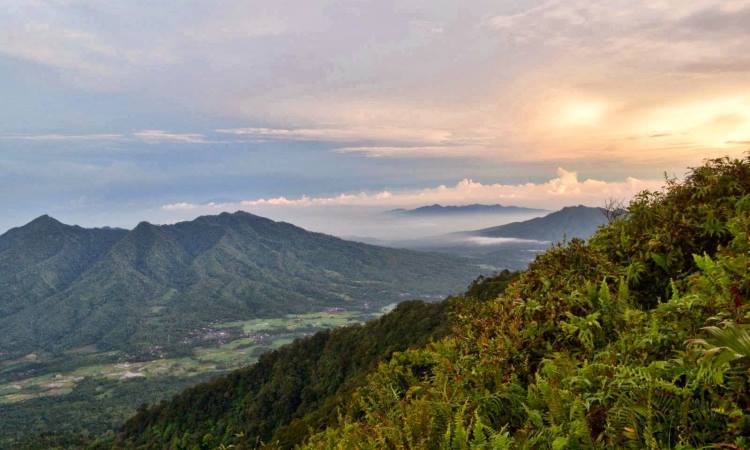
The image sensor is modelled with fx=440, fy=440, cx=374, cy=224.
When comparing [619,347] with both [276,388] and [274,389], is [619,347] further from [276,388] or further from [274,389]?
[276,388]

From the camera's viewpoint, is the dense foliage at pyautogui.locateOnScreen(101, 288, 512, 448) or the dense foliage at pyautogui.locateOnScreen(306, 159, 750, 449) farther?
the dense foliage at pyautogui.locateOnScreen(101, 288, 512, 448)

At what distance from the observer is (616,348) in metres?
4.83

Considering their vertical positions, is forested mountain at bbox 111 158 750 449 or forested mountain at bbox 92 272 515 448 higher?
forested mountain at bbox 111 158 750 449

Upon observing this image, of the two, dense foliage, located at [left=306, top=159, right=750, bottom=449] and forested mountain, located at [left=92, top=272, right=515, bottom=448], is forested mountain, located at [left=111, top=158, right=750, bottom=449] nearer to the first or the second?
dense foliage, located at [left=306, top=159, right=750, bottom=449]

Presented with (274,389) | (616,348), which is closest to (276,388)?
(274,389)

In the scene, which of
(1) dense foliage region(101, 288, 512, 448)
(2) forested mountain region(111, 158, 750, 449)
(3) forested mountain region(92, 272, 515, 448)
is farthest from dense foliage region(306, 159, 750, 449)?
(3) forested mountain region(92, 272, 515, 448)

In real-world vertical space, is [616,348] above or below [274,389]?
above

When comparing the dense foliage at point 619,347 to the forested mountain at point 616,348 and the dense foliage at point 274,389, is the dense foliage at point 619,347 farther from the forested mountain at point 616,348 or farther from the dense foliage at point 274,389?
the dense foliage at point 274,389

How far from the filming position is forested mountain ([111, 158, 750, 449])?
340 centimetres

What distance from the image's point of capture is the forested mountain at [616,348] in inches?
134

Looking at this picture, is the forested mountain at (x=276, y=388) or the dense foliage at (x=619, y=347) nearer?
the dense foliage at (x=619, y=347)

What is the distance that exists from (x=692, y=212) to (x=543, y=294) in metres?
2.50

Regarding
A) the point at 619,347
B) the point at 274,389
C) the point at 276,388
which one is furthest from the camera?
the point at 276,388

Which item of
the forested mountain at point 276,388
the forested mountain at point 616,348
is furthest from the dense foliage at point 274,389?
the forested mountain at point 616,348
